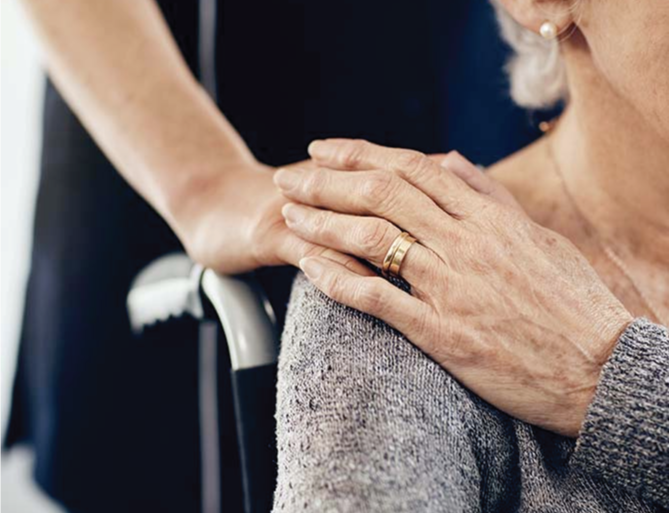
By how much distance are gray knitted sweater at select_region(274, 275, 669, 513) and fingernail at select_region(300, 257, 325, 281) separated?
0.06 ft

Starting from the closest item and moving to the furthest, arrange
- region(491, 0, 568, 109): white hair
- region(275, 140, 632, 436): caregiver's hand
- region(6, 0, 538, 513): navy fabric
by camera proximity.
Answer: region(275, 140, 632, 436): caregiver's hand
region(491, 0, 568, 109): white hair
region(6, 0, 538, 513): navy fabric

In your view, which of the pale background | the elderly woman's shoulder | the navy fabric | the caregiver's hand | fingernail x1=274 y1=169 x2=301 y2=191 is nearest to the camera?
the elderly woman's shoulder

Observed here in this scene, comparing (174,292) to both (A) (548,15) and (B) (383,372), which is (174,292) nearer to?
(B) (383,372)

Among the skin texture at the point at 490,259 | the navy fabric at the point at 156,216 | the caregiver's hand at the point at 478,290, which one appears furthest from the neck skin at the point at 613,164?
the navy fabric at the point at 156,216

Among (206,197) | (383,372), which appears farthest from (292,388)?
(206,197)

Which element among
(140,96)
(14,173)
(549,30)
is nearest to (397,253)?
(549,30)

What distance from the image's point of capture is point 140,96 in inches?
42.1

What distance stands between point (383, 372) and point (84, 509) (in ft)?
3.07

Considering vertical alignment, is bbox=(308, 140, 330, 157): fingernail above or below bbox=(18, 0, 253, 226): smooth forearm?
above

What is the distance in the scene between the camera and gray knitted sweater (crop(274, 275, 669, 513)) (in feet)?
2.16

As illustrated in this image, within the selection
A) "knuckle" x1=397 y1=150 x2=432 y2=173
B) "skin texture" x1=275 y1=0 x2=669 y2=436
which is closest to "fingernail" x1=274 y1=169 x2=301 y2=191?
"skin texture" x1=275 y1=0 x2=669 y2=436

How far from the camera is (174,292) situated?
96 cm

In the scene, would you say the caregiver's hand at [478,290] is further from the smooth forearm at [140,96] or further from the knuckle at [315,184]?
the smooth forearm at [140,96]

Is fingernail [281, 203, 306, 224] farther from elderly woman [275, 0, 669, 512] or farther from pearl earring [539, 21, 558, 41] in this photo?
pearl earring [539, 21, 558, 41]
